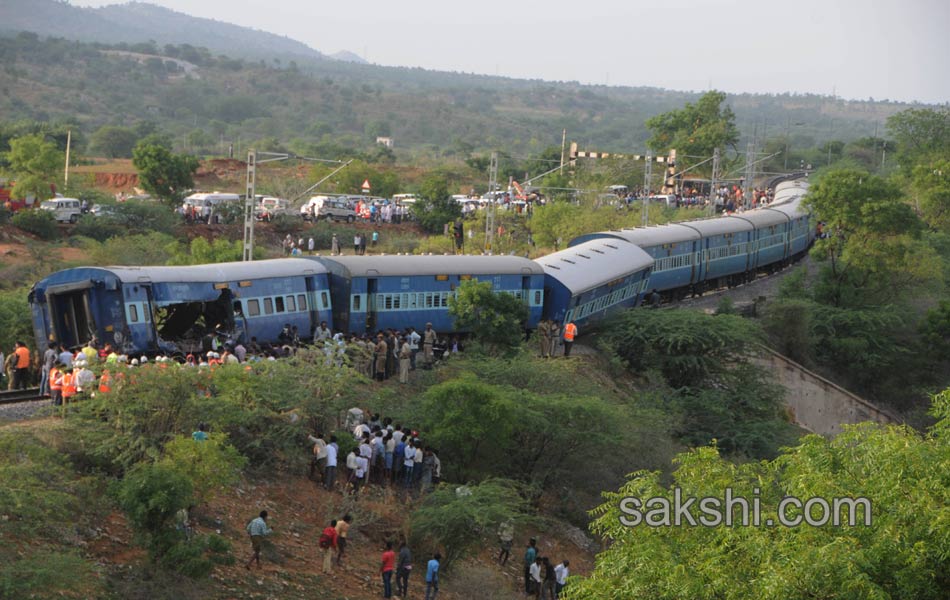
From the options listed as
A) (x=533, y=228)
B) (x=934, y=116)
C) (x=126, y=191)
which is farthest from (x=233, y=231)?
(x=934, y=116)

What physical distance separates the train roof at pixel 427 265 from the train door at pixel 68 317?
698cm

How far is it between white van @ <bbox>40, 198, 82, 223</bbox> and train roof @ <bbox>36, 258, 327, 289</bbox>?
27580 millimetres

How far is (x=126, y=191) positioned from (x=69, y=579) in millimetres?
67685

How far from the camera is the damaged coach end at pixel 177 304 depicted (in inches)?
1018

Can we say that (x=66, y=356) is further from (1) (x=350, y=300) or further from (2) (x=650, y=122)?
(2) (x=650, y=122)

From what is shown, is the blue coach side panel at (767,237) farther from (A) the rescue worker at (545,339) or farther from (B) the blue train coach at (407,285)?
(A) the rescue worker at (545,339)

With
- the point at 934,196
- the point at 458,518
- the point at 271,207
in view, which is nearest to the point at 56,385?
the point at 458,518

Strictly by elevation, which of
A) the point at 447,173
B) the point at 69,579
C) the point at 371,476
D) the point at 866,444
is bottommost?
the point at 447,173

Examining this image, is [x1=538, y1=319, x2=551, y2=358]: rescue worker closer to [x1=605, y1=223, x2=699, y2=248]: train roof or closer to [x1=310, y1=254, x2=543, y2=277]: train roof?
[x1=310, y1=254, x2=543, y2=277]: train roof

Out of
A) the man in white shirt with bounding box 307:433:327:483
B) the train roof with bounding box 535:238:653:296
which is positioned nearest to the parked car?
the train roof with bounding box 535:238:653:296

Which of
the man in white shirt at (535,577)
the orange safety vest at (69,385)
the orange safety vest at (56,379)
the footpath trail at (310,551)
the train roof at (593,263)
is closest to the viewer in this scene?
the footpath trail at (310,551)

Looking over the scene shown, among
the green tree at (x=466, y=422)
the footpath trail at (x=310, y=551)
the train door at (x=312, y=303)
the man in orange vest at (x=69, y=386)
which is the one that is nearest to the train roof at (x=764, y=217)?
the train door at (x=312, y=303)

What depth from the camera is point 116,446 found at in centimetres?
1961

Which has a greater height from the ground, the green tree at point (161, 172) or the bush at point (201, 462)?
the bush at point (201, 462)
